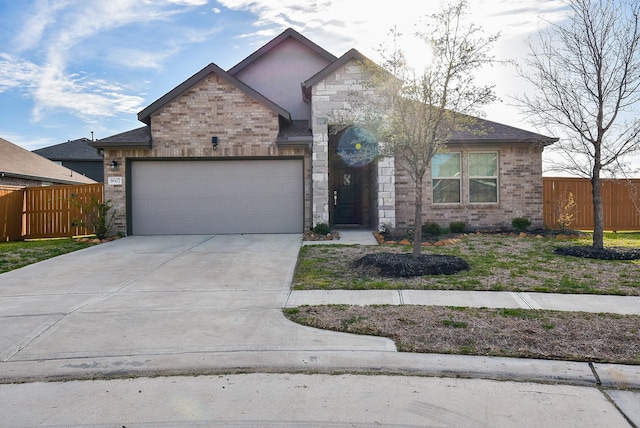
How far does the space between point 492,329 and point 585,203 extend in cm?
1309

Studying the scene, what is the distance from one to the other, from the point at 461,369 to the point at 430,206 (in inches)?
416

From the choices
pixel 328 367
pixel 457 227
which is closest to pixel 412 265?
pixel 328 367

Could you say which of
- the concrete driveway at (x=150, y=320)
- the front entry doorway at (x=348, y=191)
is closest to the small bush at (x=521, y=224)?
the front entry doorway at (x=348, y=191)

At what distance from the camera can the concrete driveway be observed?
4.14 metres

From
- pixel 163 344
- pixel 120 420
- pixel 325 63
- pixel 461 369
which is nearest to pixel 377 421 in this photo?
pixel 461 369

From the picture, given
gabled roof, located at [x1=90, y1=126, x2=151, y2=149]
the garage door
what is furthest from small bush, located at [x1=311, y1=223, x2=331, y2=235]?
gabled roof, located at [x1=90, y1=126, x2=151, y2=149]

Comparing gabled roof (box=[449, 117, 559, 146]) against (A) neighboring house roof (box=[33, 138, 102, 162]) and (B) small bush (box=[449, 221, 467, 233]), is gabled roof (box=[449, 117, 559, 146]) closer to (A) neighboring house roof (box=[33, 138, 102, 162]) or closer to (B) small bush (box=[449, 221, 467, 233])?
(B) small bush (box=[449, 221, 467, 233])

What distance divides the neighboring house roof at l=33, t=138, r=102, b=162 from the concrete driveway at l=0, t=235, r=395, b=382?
1094 inches

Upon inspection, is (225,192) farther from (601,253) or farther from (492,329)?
(492,329)

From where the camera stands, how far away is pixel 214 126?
1369 cm

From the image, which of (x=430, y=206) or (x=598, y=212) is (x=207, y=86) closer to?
(x=430, y=206)

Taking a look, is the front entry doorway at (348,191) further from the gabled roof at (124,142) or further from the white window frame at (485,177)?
the gabled roof at (124,142)

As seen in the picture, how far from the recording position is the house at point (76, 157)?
33.7 metres

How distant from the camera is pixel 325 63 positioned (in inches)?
672
